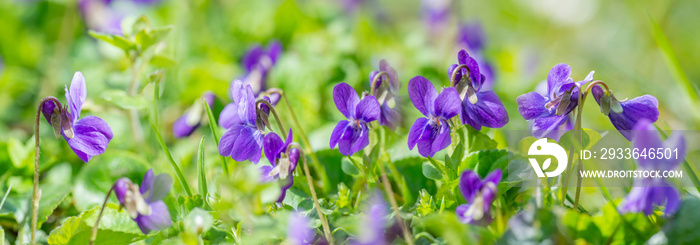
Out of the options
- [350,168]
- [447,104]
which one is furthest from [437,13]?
[447,104]

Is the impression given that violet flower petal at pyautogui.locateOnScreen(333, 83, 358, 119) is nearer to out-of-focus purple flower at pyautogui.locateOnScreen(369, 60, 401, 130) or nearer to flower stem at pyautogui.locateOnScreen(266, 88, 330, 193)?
out-of-focus purple flower at pyautogui.locateOnScreen(369, 60, 401, 130)

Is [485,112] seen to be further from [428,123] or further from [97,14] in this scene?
[97,14]

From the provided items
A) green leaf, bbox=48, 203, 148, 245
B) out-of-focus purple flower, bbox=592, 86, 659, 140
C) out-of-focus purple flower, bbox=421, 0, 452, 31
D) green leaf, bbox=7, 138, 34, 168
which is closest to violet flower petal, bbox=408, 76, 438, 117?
out-of-focus purple flower, bbox=592, 86, 659, 140

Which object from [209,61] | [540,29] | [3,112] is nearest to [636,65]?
[540,29]

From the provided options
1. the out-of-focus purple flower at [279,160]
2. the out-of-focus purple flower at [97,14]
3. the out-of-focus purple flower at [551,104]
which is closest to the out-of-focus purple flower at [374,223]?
the out-of-focus purple flower at [279,160]

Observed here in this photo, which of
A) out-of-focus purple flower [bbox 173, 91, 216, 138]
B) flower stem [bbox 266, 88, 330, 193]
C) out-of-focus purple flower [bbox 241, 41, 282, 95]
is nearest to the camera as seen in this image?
flower stem [bbox 266, 88, 330, 193]

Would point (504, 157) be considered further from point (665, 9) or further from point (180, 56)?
point (665, 9)

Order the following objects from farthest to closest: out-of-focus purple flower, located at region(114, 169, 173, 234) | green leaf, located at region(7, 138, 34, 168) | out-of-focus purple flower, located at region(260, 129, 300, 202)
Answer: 1. green leaf, located at region(7, 138, 34, 168)
2. out-of-focus purple flower, located at region(260, 129, 300, 202)
3. out-of-focus purple flower, located at region(114, 169, 173, 234)
